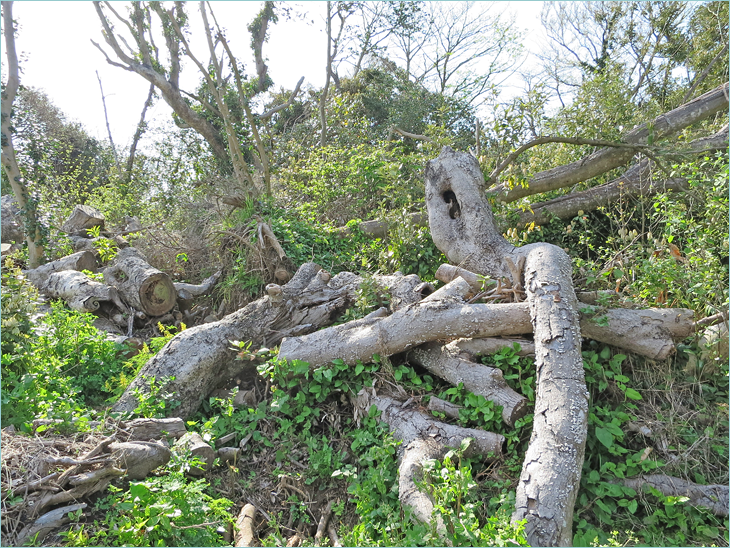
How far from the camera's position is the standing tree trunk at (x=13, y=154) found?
24.3 feet

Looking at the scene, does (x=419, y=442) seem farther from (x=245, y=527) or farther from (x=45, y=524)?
(x=45, y=524)

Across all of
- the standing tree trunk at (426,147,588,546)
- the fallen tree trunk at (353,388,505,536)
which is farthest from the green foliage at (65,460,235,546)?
the standing tree trunk at (426,147,588,546)

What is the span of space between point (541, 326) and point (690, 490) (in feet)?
4.48

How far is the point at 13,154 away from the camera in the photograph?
A: 25.3 feet

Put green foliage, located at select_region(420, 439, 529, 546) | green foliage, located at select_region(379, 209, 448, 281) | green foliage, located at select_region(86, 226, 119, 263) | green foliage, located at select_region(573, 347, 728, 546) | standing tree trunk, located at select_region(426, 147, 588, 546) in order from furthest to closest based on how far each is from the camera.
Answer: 1. green foliage, located at select_region(86, 226, 119, 263)
2. green foliage, located at select_region(379, 209, 448, 281)
3. green foliage, located at select_region(573, 347, 728, 546)
4. standing tree trunk, located at select_region(426, 147, 588, 546)
5. green foliage, located at select_region(420, 439, 529, 546)

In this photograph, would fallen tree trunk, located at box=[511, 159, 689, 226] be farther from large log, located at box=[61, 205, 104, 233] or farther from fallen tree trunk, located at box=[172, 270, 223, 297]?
large log, located at box=[61, 205, 104, 233]

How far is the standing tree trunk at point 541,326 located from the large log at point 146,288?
11.8ft

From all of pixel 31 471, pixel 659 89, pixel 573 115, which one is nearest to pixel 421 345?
pixel 31 471

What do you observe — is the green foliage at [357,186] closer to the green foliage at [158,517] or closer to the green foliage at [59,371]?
the green foliage at [59,371]

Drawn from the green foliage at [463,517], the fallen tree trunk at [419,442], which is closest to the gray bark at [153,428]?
the fallen tree trunk at [419,442]

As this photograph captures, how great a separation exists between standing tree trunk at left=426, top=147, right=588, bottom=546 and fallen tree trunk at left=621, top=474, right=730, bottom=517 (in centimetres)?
54

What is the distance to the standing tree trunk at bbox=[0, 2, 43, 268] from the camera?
741 centimetres

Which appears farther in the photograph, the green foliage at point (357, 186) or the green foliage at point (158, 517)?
the green foliage at point (357, 186)

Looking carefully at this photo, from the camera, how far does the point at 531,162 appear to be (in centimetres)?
716
